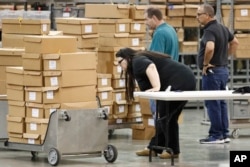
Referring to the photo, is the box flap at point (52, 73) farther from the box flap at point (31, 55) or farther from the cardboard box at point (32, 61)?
the box flap at point (31, 55)

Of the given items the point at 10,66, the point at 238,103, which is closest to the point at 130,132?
the point at 238,103

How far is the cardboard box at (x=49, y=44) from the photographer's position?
1261 cm

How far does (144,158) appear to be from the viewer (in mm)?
13062

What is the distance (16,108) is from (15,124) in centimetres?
22

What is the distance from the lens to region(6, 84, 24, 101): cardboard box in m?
12.9

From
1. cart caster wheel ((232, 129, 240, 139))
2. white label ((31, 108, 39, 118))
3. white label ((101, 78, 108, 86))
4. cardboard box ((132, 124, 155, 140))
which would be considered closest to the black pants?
white label ((31, 108, 39, 118))

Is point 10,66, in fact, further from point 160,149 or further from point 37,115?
point 160,149

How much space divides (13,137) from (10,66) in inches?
47.4

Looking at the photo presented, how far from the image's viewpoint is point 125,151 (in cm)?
1380

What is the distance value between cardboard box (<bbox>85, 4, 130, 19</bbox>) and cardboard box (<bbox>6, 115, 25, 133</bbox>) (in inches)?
112

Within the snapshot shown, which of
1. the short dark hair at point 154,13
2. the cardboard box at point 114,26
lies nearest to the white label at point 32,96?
the short dark hair at point 154,13

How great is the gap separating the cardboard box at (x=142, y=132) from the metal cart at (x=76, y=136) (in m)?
2.35

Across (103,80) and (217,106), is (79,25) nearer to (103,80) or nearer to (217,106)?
(103,80)

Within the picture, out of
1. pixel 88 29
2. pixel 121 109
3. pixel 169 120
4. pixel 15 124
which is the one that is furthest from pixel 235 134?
pixel 15 124
